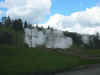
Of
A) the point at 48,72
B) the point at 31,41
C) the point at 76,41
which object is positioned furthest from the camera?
the point at 76,41

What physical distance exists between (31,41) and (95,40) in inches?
1011

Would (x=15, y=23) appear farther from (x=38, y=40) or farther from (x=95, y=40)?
(x=95, y=40)

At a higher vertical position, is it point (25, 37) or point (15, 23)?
point (15, 23)

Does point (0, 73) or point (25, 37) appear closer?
point (0, 73)

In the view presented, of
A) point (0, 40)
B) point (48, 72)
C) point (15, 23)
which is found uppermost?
point (15, 23)

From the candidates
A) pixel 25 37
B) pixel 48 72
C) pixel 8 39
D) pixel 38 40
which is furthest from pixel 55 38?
pixel 48 72

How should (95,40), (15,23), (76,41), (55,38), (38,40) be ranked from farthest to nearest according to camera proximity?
(15,23) → (95,40) → (76,41) → (55,38) → (38,40)

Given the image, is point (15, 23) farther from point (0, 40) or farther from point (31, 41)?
point (0, 40)

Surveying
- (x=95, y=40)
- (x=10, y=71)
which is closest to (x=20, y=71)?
(x=10, y=71)

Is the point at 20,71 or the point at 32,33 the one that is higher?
the point at 32,33

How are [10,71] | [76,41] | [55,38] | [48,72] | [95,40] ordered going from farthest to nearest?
[95,40]
[76,41]
[55,38]
[48,72]
[10,71]

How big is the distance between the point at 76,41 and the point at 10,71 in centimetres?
3502

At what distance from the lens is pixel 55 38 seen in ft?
129

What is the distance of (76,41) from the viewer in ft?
150
